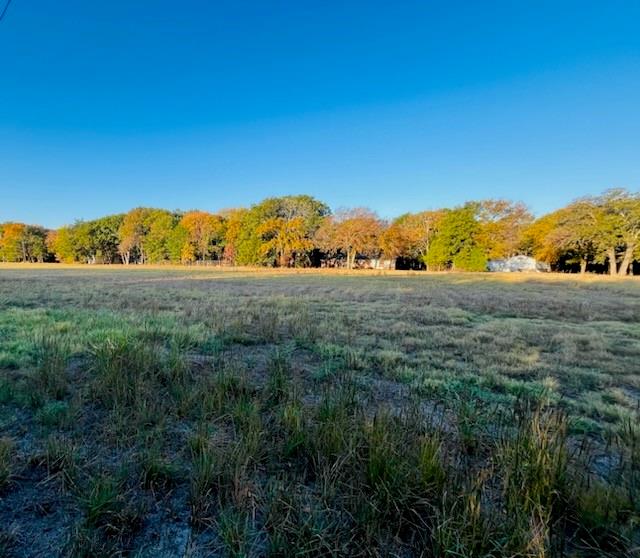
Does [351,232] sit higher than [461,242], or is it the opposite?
[351,232]

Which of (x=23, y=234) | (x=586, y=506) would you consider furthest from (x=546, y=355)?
(x=23, y=234)

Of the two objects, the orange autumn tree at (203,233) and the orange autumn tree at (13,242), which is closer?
the orange autumn tree at (203,233)

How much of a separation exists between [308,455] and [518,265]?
66.0 m

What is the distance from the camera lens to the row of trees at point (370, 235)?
39.6 metres

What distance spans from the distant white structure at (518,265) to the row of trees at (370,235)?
2.25m

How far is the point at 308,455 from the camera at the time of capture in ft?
8.01

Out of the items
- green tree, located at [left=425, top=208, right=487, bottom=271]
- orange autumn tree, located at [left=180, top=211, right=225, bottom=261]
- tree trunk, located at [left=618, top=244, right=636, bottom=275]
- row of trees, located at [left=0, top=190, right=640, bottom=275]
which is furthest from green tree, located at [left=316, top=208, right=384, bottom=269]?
tree trunk, located at [left=618, top=244, right=636, bottom=275]

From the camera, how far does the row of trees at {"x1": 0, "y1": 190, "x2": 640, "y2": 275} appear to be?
3962 centimetres

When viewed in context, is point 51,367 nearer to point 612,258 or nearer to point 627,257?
point 627,257

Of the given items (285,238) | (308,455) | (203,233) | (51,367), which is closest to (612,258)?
(285,238)

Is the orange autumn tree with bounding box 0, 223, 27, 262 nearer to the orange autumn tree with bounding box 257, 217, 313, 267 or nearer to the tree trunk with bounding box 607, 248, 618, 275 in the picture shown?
the orange autumn tree with bounding box 257, 217, 313, 267

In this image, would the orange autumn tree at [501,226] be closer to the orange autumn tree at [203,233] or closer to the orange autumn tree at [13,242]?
the orange autumn tree at [203,233]

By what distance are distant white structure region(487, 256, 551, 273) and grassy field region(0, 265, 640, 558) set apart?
2301 inches

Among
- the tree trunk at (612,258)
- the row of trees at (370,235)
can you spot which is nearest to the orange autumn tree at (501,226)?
the row of trees at (370,235)
